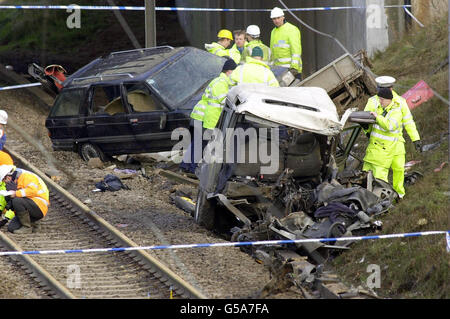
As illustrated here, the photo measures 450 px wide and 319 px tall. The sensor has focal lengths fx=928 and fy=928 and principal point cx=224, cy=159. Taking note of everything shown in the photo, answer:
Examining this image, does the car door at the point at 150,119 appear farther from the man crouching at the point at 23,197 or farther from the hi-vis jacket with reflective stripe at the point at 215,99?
the man crouching at the point at 23,197

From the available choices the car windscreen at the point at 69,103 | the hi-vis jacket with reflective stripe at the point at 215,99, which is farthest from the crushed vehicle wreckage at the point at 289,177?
the car windscreen at the point at 69,103

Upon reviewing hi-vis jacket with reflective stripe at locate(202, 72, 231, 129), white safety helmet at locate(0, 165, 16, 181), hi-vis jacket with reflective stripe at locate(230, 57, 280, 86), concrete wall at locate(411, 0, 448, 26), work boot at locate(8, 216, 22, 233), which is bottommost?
work boot at locate(8, 216, 22, 233)

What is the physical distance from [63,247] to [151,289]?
7.94ft

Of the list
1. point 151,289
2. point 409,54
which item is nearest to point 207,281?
point 151,289

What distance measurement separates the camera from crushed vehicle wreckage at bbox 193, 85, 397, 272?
35.5ft

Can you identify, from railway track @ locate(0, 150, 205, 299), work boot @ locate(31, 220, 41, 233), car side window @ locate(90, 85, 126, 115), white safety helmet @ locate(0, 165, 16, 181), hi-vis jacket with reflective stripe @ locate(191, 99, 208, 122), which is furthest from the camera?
car side window @ locate(90, 85, 126, 115)

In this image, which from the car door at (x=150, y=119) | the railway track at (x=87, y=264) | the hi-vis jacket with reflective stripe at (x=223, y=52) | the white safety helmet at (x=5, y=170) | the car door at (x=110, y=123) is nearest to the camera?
the railway track at (x=87, y=264)

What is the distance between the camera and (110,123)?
54.1ft

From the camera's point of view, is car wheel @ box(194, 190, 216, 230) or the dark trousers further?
the dark trousers

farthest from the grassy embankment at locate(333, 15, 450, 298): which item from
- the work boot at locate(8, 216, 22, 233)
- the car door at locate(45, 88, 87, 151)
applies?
the car door at locate(45, 88, 87, 151)

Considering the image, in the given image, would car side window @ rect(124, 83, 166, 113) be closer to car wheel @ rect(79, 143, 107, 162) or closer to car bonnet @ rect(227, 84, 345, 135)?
car wheel @ rect(79, 143, 107, 162)

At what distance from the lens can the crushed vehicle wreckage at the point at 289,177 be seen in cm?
1083

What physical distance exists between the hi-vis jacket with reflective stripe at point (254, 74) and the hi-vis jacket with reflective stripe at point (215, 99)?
10.1 inches

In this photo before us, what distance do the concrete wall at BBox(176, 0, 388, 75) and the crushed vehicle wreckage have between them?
676 centimetres
